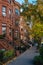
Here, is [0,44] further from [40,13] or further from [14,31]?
[14,31]

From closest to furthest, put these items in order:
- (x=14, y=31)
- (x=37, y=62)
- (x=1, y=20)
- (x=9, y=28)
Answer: (x=37, y=62) → (x=1, y=20) → (x=9, y=28) → (x=14, y=31)

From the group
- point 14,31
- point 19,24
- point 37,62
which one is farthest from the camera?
point 19,24

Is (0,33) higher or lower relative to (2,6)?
lower

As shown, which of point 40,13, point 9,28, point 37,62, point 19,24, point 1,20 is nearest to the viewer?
point 37,62

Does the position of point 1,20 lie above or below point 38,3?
below

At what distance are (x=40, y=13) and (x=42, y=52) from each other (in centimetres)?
679

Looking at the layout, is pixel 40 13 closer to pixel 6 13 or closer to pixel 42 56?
pixel 42 56

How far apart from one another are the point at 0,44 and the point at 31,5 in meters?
7.74

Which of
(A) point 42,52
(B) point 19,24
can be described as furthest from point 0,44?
(B) point 19,24

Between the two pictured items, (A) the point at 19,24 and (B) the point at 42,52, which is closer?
(B) the point at 42,52

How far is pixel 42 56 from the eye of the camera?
80.4ft

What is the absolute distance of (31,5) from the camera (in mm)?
34031

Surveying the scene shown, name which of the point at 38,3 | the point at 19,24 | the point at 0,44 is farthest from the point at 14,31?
the point at 38,3

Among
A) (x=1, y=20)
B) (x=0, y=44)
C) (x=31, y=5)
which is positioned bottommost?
(x=0, y=44)
